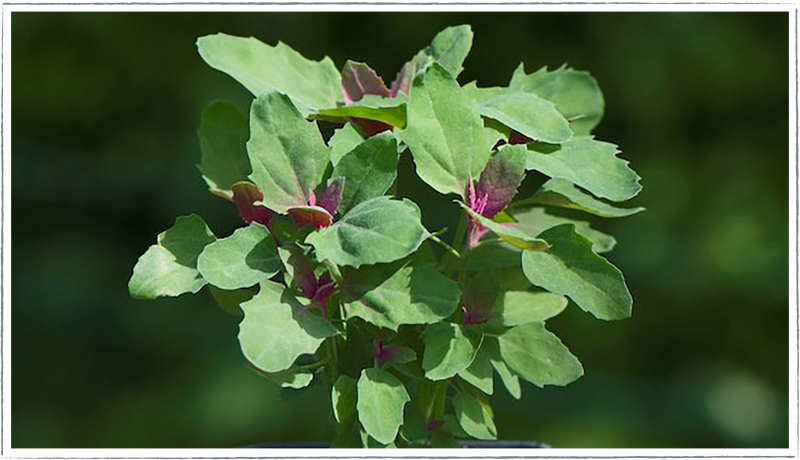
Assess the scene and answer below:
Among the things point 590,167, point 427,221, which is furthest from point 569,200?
point 427,221

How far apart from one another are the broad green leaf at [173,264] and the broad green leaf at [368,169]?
88 mm

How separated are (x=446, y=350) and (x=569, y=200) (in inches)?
4.7

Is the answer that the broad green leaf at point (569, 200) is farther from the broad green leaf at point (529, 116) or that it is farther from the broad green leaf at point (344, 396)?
the broad green leaf at point (344, 396)

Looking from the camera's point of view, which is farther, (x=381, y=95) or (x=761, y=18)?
(x=761, y=18)

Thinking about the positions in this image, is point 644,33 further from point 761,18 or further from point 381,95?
point 381,95

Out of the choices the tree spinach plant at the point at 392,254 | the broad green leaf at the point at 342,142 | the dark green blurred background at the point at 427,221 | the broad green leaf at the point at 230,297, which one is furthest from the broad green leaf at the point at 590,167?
the dark green blurred background at the point at 427,221

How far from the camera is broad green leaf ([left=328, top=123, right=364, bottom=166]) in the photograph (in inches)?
21.8

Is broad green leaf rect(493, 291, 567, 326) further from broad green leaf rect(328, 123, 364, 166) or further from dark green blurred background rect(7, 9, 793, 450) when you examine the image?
dark green blurred background rect(7, 9, 793, 450)

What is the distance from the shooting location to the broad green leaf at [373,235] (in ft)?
1.59

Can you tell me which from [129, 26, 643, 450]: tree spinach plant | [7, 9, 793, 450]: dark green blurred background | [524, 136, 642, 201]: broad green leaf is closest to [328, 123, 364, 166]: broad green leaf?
[129, 26, 643, 450]: tree spinach plant

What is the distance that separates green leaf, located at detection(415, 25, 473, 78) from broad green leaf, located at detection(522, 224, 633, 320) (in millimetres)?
143

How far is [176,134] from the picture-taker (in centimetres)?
211

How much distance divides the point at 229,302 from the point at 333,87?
0.52 ft

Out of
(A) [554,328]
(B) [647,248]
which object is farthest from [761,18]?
(A) [554,328]
